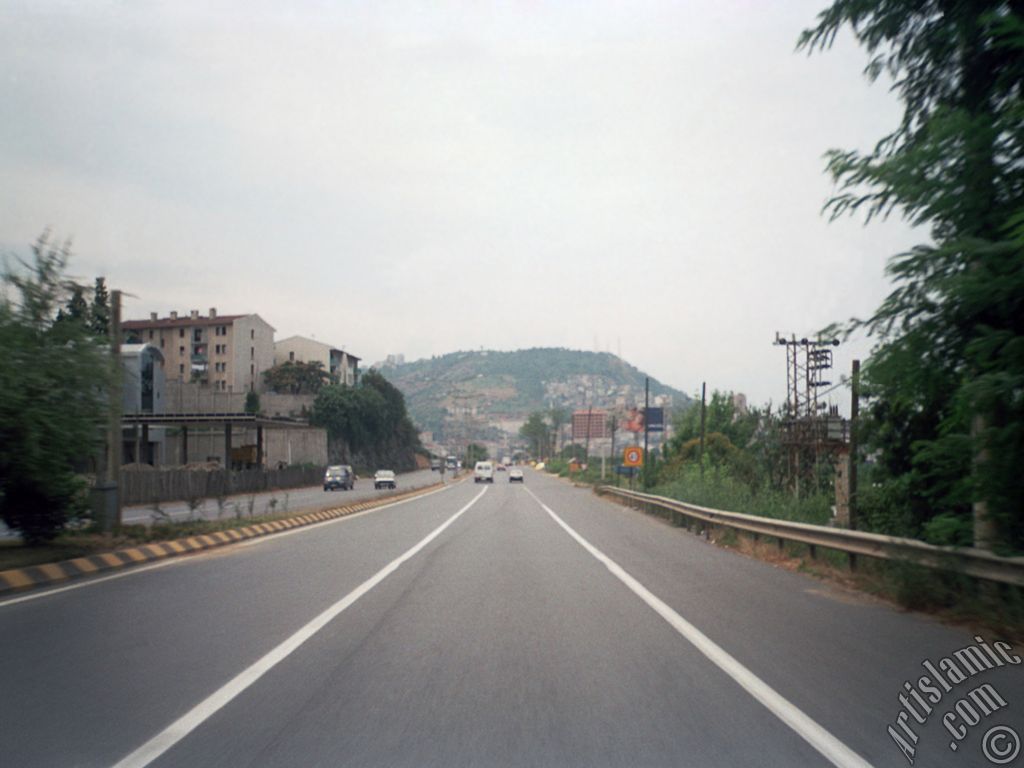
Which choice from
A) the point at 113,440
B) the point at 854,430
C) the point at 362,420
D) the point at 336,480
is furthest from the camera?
the point at 362,420

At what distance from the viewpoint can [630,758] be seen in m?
5.11

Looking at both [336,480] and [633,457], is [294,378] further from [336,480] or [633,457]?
[633,457]

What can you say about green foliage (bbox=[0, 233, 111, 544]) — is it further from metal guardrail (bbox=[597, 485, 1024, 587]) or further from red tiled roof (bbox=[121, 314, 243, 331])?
red tiled roof (bbox=[121, 314, 243, 331])

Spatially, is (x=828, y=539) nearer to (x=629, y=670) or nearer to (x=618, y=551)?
(x=618, y=551)

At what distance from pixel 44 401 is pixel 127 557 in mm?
3126

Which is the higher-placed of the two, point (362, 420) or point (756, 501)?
point (362, 420)

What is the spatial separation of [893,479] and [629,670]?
31.2 feet

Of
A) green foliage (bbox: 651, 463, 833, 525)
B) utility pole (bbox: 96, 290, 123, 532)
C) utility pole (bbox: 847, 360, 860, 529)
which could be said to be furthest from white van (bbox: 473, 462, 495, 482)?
utility pole (bbox: 847, 360, 860, 529)

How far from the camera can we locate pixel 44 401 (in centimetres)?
1430

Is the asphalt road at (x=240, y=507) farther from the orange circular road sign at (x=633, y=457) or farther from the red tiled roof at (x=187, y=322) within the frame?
the red tiled roof at (x=187, y=322)

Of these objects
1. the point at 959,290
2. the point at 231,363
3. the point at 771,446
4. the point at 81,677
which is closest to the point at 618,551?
the point at 959,290

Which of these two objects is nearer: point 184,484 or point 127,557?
point 127,557

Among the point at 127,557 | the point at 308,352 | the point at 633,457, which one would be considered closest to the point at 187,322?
the point at 308,352

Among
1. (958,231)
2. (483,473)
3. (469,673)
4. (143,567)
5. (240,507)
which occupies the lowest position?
(483,473)
